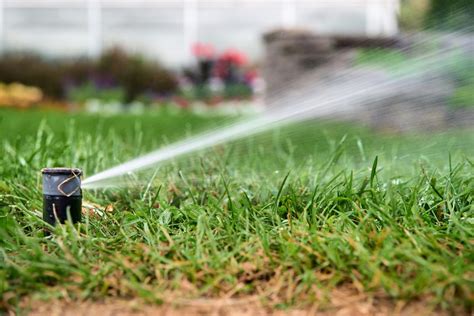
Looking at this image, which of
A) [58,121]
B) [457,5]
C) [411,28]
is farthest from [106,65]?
[457,5]

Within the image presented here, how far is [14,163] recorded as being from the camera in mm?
2729

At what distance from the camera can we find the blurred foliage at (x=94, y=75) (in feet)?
38.4

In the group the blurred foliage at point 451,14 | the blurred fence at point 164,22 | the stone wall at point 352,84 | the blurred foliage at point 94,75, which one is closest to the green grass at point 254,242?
the stone wall at point 352,84

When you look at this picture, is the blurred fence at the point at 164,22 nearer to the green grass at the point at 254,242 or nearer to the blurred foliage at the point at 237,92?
the blurred foliage at the point at 237,92

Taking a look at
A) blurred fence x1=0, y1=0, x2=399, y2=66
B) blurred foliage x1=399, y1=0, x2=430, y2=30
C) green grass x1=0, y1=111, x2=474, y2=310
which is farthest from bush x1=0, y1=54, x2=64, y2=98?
green grass x1=0, y1=111, x2=474, y2=310

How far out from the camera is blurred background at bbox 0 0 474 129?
7121 millimetres

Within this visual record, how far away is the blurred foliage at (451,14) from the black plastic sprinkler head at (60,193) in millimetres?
2335

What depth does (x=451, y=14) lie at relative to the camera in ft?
14.3

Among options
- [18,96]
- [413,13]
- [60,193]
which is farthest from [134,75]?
[60,193]

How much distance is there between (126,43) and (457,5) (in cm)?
1062

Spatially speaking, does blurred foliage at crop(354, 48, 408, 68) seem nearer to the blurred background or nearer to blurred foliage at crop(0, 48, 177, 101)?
the blurred background

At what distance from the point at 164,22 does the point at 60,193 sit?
42.1 ft

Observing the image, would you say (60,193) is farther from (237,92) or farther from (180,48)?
(180,48)

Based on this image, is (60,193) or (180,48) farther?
Result: (180,48)
